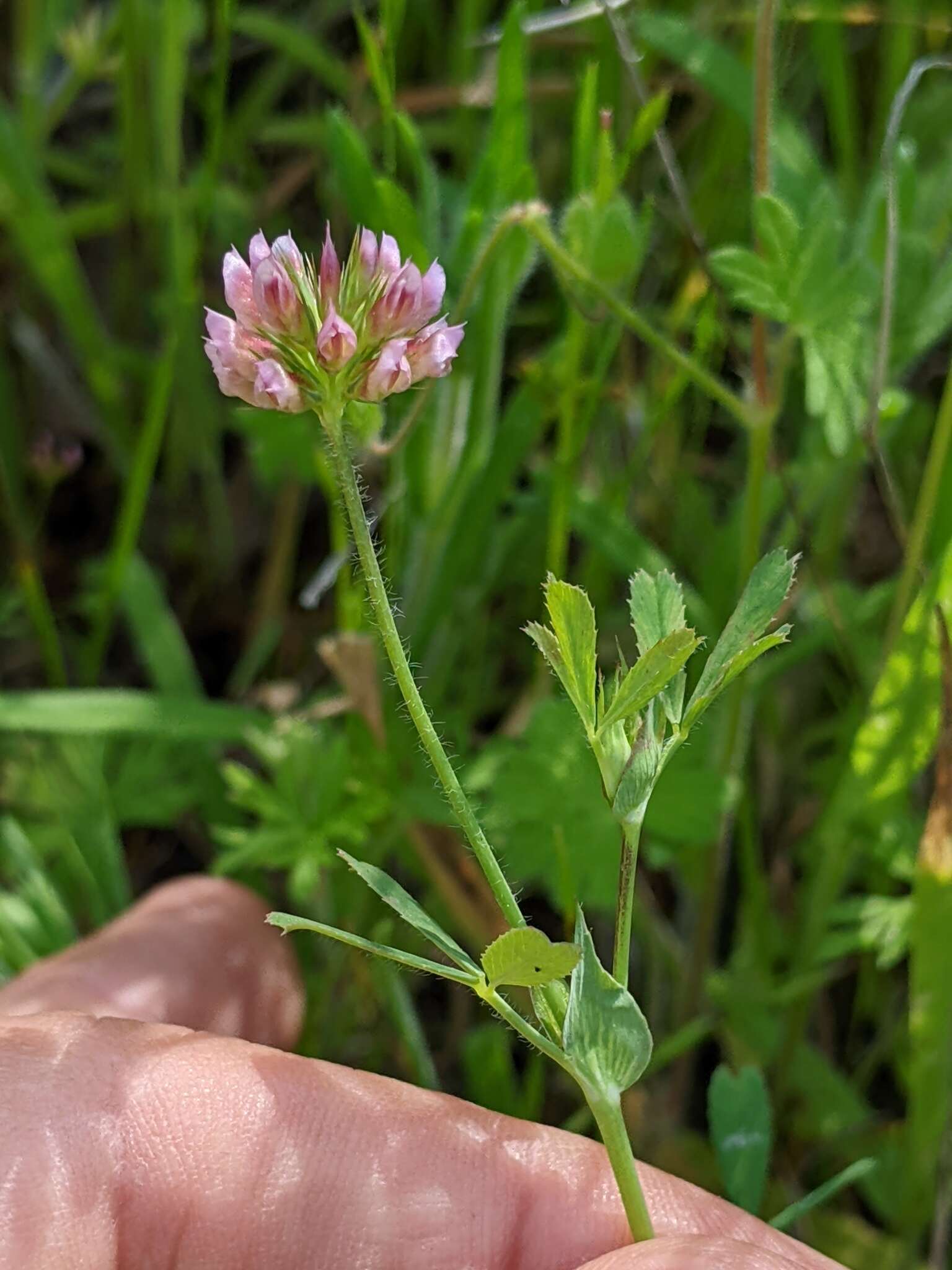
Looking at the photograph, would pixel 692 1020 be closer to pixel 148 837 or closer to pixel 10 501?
pixel 148 837

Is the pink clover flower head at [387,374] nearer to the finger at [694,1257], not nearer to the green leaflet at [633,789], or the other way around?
the green leaflet at [633,789]

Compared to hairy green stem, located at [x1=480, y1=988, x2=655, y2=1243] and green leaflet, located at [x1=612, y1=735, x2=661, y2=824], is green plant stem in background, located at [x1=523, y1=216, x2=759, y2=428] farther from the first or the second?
hairy green stem, located at [x1=480, y1=988, x2=655, y2=1243]

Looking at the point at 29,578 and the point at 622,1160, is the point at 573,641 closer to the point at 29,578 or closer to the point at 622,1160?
the point at 622,1160

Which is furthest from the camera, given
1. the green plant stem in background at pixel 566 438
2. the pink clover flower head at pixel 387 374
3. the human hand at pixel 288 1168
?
the green plant stem in background at pixel 566 438

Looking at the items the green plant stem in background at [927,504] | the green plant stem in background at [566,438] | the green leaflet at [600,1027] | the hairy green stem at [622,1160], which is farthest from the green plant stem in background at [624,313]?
the hairy green stem at [622,1160]

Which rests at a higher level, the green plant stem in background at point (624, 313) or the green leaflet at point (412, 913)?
the green plant stem in background at point (624, 313)

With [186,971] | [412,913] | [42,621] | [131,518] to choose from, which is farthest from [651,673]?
[42,621]
